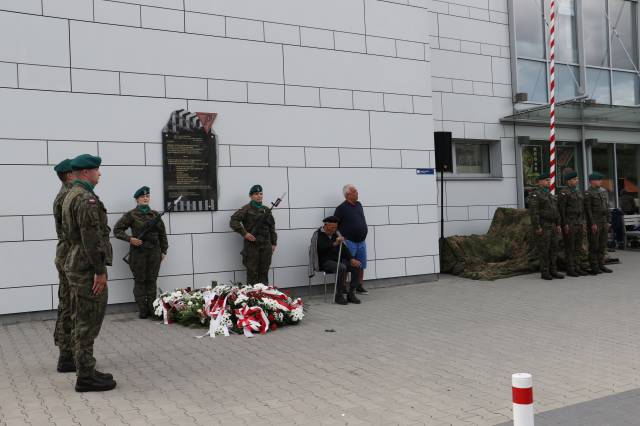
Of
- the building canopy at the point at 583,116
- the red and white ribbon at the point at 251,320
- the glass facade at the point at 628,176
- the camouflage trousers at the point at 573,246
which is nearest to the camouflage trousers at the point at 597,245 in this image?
the camouflage trousers at the point at 573,246

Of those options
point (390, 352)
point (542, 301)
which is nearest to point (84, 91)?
point (390, 352)

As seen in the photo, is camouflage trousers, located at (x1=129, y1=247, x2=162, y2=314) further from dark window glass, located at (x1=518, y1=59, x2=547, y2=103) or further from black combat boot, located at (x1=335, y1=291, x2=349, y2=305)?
dark window glass, located at (x1=518, y1=59, x2=547, y2=103)

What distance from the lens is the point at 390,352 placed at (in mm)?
6688

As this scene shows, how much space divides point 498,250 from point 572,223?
157 cm

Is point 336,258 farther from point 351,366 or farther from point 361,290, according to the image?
point 351,366

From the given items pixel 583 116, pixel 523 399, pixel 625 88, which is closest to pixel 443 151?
pixel 583 116

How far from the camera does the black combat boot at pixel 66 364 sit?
6.07 m

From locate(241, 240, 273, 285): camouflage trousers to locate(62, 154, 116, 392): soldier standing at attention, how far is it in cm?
433

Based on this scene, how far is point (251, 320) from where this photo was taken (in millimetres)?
7867

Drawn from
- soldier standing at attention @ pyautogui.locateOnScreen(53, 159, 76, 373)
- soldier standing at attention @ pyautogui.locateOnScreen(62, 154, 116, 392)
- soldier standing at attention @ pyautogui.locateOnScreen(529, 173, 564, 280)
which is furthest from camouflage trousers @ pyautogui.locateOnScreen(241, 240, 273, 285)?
soldier standing at attention @ pyautogui.locateOnScreen(529, 173, 564, 280)

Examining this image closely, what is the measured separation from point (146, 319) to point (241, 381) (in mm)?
3629

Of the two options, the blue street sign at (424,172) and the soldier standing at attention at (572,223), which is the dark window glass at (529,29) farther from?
the blue street sign at (424,172)

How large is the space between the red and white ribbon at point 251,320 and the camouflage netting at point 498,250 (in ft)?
18.9

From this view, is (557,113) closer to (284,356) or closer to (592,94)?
(592,94)
